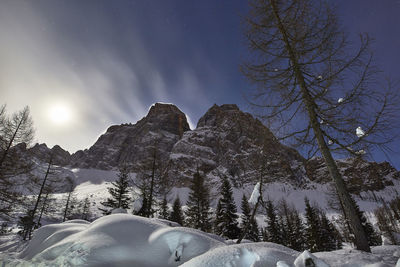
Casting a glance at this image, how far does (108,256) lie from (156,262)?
0.74 m

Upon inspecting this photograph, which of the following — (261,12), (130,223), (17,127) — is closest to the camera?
(130,223)

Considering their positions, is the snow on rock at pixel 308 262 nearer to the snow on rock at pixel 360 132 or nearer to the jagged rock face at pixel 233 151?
the jagged rock face at pixel 233 151

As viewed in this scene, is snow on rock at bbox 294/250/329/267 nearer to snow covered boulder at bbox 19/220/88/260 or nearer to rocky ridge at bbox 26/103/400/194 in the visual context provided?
rocky ridge at bbox 26/103/400/194

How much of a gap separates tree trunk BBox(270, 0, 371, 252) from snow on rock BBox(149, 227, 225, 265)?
283 centimetres

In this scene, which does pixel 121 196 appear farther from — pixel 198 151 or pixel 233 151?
A: pixel 233 151

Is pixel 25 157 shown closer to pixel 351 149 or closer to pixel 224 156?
pixel 351 149

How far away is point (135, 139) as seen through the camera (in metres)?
165

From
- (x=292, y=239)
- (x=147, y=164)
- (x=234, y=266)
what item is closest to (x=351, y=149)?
(x=234, y=266)

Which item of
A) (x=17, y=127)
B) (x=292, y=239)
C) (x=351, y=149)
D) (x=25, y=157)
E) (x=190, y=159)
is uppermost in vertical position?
(x=190, y=159)

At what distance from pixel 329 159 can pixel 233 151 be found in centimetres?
13175

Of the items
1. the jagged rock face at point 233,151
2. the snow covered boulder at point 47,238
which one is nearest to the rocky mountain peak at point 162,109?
the jagged rock face at point 233,151

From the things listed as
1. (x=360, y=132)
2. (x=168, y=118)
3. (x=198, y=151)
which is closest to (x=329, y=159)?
(x=360, y=132)

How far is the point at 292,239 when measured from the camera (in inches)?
968

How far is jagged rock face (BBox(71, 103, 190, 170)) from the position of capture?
153 metres
